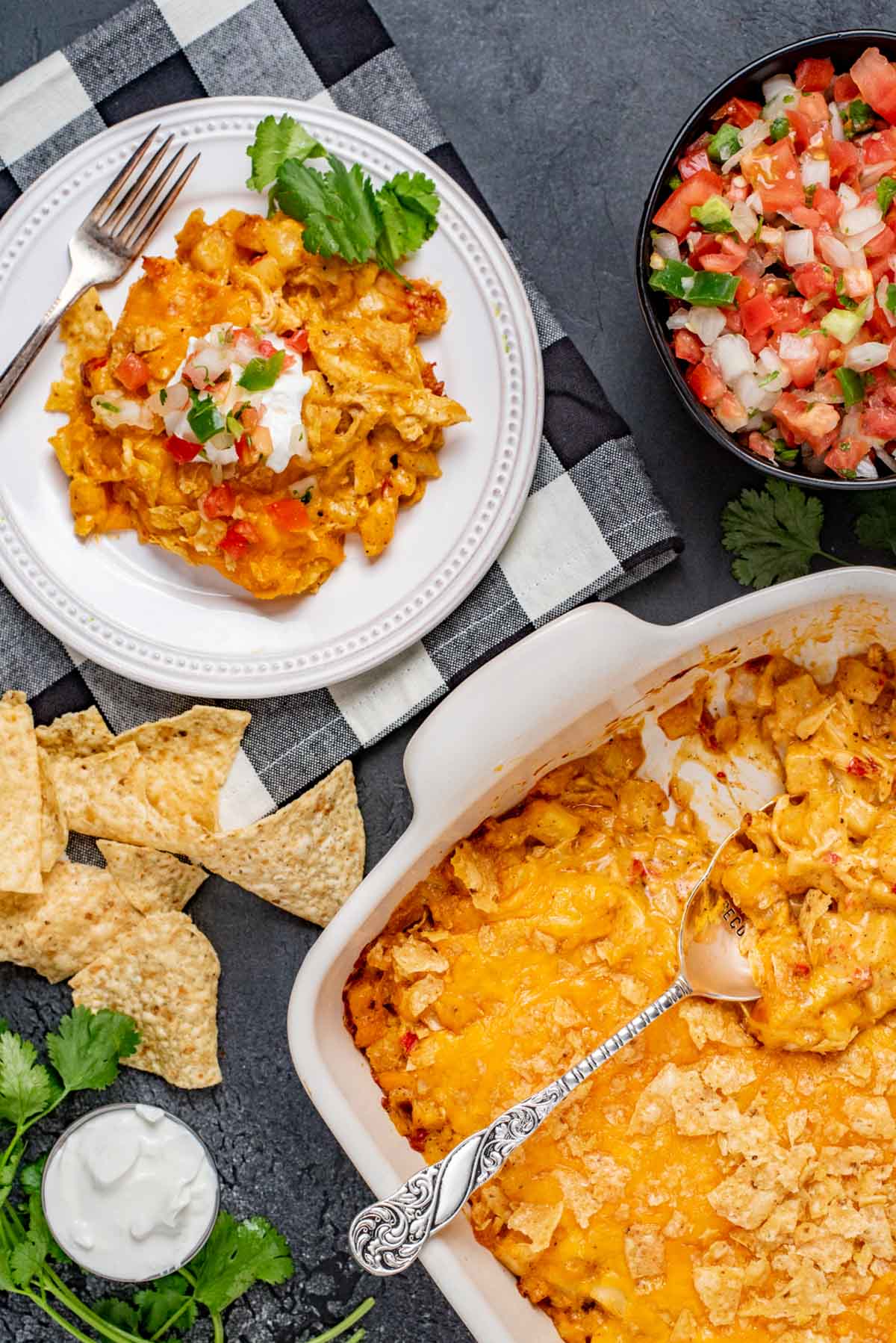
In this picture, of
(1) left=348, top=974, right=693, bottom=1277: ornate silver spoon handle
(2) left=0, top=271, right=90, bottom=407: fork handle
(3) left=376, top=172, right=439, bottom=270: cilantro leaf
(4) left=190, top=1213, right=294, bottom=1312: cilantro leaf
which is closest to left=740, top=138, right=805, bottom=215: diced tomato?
(3) left=376, top=172, right=439, bottom=270: cilantro leaf

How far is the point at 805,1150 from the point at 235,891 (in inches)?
47.6

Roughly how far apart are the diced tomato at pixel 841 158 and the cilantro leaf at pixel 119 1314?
255 centimetres

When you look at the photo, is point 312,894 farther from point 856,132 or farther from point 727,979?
point 856,132

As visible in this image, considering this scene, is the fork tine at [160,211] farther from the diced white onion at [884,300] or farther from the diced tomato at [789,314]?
the diced white onion at [884,300]

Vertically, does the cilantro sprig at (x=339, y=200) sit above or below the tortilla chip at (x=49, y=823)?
above

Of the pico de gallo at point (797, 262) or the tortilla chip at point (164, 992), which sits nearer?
the pico de gallo at point (797, 262)

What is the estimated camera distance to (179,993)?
92.2 inches

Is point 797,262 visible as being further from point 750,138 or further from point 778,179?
point 750,138

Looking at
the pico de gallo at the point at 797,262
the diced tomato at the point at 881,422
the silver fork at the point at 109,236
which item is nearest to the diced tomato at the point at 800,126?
the pico de gallo at the point at 797,262

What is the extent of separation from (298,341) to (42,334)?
517mm

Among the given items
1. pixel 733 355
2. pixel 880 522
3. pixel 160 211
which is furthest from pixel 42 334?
pixel 880 522

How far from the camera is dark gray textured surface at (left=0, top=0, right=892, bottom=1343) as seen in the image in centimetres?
237

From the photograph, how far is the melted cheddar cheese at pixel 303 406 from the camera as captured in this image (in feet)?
7.03

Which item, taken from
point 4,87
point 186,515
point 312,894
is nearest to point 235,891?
point 312,894
